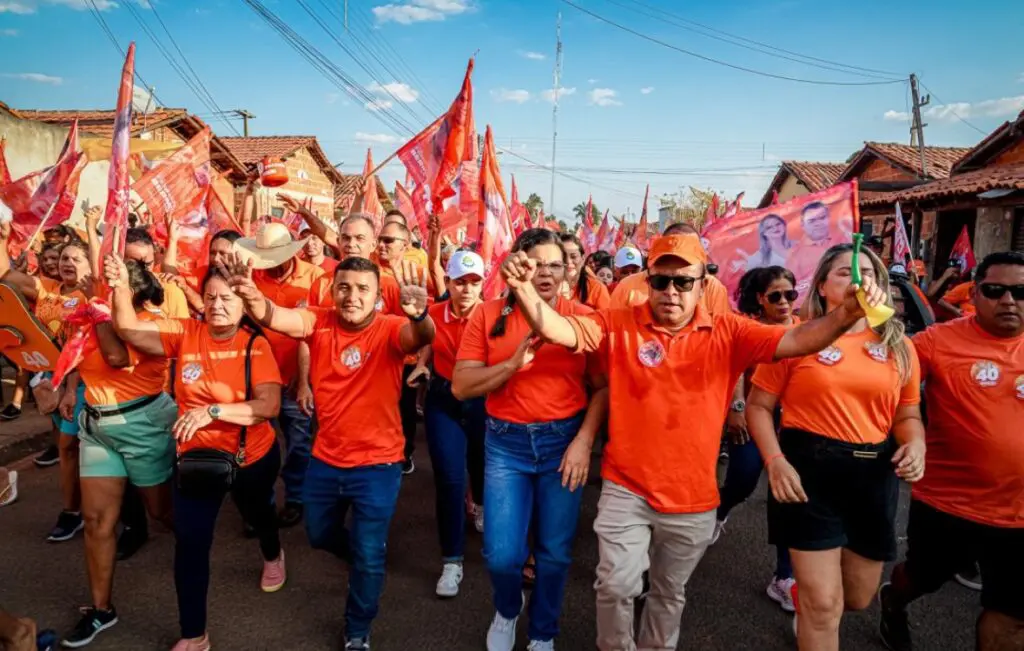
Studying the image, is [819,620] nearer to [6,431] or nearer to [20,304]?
[20,304]

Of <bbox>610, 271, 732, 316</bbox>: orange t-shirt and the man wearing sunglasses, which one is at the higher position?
<bbox>610, 271, 732, 316</bbox>: orange t-shirt

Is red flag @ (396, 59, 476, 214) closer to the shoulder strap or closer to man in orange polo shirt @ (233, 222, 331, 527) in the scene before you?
Result: man in orange polo shirt @ (233, 222, 331, 527)

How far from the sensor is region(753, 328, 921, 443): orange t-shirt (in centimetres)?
258

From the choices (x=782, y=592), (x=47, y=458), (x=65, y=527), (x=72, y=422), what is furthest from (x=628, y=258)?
(x=47, y=458)

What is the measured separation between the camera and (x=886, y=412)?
262cm

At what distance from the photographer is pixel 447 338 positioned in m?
3.53

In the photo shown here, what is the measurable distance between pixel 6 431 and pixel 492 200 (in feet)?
17.7

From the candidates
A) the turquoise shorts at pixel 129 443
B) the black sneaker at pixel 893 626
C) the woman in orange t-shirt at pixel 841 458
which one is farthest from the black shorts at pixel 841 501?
the turquoise shorts at pixel 129 443

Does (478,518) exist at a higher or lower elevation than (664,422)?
lower

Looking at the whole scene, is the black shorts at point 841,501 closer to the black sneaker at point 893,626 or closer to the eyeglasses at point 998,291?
the black sneaker at point 893,626

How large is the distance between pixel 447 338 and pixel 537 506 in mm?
1153

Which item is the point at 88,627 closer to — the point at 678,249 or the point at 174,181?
the point at 678,249

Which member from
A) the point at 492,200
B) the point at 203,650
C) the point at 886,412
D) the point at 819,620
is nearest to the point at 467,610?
the point at 203,650

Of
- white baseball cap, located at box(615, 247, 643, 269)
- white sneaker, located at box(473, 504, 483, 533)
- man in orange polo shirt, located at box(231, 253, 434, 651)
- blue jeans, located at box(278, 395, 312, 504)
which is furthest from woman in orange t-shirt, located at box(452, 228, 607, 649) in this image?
white baseball cap, located at box(615, 247, 643, 269)
